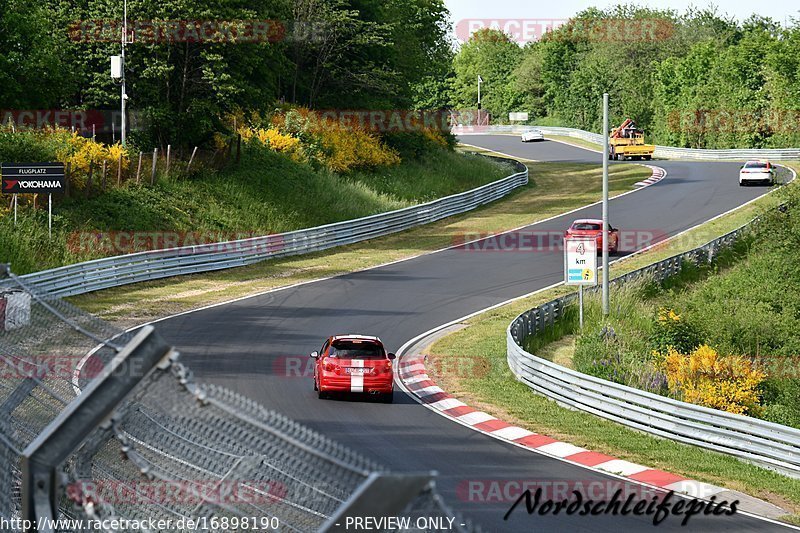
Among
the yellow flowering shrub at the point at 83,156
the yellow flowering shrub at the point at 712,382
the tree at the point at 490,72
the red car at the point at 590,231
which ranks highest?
the tree at the point at 490,72

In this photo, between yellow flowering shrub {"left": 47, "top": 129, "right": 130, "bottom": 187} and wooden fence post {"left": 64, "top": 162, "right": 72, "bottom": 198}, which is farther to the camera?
yellow flowering shrub {"left": 47, "top": 129, "right": 130, "bottom": 187}

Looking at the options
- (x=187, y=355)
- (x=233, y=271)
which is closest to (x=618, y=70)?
(x=233, y=271)

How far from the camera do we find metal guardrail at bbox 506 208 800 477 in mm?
16859

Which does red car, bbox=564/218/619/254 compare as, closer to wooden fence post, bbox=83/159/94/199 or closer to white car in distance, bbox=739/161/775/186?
wooden fence post, bbox=83/159/94/199

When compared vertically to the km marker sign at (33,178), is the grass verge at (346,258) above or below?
below

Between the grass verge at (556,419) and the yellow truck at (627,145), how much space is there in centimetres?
4483

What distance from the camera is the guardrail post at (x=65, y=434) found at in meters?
4.77

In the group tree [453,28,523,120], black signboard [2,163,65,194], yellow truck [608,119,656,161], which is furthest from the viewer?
tree [453,28,523,120]

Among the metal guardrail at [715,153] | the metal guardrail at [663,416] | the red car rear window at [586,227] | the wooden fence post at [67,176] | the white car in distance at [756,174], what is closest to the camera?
the metal guardrail at [663,416]

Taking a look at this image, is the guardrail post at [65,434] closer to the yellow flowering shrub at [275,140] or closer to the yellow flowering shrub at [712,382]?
the yellow flowering shrub at [712,382]

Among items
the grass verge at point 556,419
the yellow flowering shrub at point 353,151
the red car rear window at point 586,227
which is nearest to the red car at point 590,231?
the red car rear window at point 586,227

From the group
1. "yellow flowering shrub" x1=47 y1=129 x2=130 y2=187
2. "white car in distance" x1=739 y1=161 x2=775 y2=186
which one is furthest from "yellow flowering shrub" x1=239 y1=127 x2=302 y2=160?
"white car in distance" x1=739 y1=161 x2=775 y2=186

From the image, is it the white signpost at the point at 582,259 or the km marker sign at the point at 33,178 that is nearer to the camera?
the white signpost at the point at 582,259

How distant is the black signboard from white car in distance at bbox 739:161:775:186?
40411 mm
